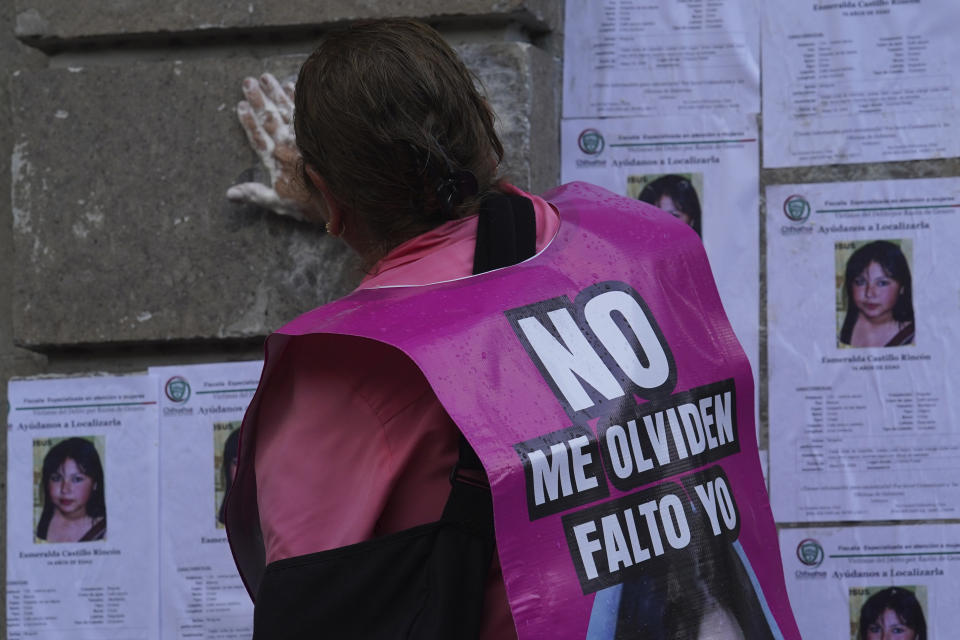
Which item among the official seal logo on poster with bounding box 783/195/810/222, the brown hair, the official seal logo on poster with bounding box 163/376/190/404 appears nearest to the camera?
the brown hair

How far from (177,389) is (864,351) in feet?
4.52

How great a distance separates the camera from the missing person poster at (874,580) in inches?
95.3

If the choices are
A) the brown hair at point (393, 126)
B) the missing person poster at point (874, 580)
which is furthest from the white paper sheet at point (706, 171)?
the brown hair at point (393, 126)

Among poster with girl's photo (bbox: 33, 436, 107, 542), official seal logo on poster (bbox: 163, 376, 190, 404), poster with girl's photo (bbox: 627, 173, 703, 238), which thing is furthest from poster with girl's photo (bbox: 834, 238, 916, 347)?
poster with girl's photo (bbox: 33, 436, 107, 542)

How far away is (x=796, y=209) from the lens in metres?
2.53

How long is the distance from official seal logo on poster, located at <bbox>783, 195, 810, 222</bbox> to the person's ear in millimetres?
1166

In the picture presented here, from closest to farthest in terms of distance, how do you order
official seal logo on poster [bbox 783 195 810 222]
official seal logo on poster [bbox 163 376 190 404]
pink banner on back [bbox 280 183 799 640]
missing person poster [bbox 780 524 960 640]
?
pink banner on back [bbox 280 183 799 640], missing person poster [bbox 780 524 960 640], official seal logo on poster [bbox 783 195 810 222], official seal logo on poster [bbox 163 376 190 404]

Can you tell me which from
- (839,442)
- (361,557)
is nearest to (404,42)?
(361,557)

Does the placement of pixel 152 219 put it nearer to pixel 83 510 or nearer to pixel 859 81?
pixel 83 510

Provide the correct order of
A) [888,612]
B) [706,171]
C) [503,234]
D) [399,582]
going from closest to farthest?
[399,582]
[503,234]
[888,612]
[706,171]

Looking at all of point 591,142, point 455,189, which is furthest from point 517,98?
point 455,189

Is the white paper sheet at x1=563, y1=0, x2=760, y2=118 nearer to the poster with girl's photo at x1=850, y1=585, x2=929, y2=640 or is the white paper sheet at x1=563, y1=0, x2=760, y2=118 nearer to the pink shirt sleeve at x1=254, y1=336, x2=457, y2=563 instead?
the poster with girl's photo at x1=850, y1=585, x2=929, y2=640

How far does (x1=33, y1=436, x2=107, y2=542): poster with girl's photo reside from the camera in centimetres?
265

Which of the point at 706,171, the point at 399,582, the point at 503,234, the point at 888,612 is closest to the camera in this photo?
the point at 399,582
